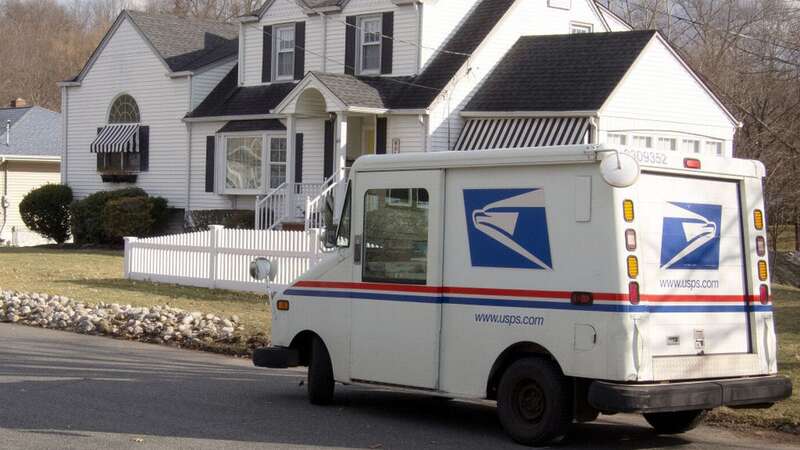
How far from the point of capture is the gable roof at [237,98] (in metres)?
32.8

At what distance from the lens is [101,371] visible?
13055 millimetres

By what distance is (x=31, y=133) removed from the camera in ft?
161

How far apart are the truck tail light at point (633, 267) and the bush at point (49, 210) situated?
31.8m

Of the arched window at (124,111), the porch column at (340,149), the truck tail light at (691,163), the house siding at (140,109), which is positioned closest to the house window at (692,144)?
the porch column at (340,149)

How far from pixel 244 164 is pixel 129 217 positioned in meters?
3.84

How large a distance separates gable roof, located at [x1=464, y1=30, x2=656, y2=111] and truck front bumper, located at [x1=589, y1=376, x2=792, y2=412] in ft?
57.4

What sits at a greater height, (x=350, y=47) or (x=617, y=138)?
(x=350, y=47)

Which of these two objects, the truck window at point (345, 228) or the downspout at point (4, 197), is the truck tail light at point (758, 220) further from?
the downspout at point (4, 197)

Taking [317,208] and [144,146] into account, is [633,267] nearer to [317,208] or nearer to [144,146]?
[317,208]

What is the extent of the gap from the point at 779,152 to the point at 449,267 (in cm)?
2220

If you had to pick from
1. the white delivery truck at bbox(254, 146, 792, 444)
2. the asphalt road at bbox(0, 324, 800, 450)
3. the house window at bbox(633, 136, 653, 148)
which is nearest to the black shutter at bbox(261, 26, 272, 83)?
the house window at bbox(633, 136, 653, 148)

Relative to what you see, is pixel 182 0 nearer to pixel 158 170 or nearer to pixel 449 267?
pixel 158 170

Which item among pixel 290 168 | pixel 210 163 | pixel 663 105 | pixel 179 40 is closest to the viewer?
pixel 663 105

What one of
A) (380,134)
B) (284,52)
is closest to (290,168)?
(380,134)
